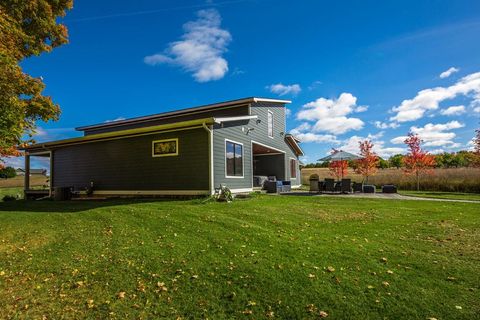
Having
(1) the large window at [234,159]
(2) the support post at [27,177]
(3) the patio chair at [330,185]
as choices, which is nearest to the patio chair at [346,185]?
(3) the patio chair at [330,185]

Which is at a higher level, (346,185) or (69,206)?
(346,185)

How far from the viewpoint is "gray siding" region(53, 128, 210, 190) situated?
12.5 metres

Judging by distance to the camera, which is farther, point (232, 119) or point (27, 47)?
point (232, 119)

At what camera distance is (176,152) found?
13016 millimetres

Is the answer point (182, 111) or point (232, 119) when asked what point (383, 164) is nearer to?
point (182, 111)

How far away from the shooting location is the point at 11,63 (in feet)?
25.0

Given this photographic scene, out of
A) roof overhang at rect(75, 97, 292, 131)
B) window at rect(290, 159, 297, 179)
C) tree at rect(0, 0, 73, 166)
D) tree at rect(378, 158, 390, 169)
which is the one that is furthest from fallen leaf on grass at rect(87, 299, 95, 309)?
tree at rect(378, 158, 390, 169)

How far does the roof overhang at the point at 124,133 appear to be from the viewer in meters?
12.3

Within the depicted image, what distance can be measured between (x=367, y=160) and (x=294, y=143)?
6142 mm

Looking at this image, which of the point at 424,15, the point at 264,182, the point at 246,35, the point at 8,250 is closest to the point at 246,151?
the point at 264,182

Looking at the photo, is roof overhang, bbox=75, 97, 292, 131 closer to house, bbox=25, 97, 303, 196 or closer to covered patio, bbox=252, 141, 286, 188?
house, bbox=25, 97, 303, 196

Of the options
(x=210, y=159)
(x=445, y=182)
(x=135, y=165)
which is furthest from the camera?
(x=445, y=182)

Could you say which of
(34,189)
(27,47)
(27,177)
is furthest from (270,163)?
(27,177)

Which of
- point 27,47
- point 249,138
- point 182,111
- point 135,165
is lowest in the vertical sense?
point 135,165
